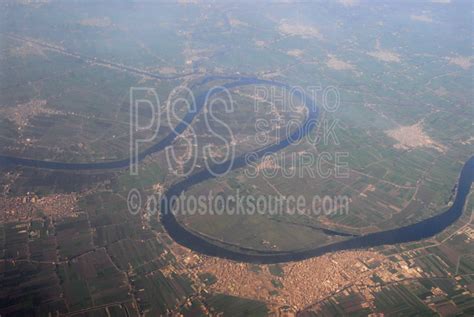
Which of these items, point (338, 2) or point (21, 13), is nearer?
point (21, 13)

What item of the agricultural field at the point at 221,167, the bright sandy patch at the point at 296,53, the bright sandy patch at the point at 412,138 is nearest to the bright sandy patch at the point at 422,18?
the agricultural field at the point at 221,167

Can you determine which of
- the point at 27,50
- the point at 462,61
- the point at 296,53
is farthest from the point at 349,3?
the point at 27,50

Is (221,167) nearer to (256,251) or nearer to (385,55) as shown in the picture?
(256,251)

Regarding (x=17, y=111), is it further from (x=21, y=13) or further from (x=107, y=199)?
(x=21, y=13)

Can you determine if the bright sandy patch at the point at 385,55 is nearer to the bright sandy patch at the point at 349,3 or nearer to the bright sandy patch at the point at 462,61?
the bright sandy patch at the point at 462,61

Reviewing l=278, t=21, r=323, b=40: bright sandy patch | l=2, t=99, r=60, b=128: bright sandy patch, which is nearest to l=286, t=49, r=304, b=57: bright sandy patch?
l=278, t=21, r=323, b=40: bright sandy patch

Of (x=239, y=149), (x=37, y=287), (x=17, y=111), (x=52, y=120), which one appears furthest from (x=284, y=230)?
(x=17, y=111)

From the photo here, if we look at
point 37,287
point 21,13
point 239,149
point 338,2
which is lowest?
point 37,287
